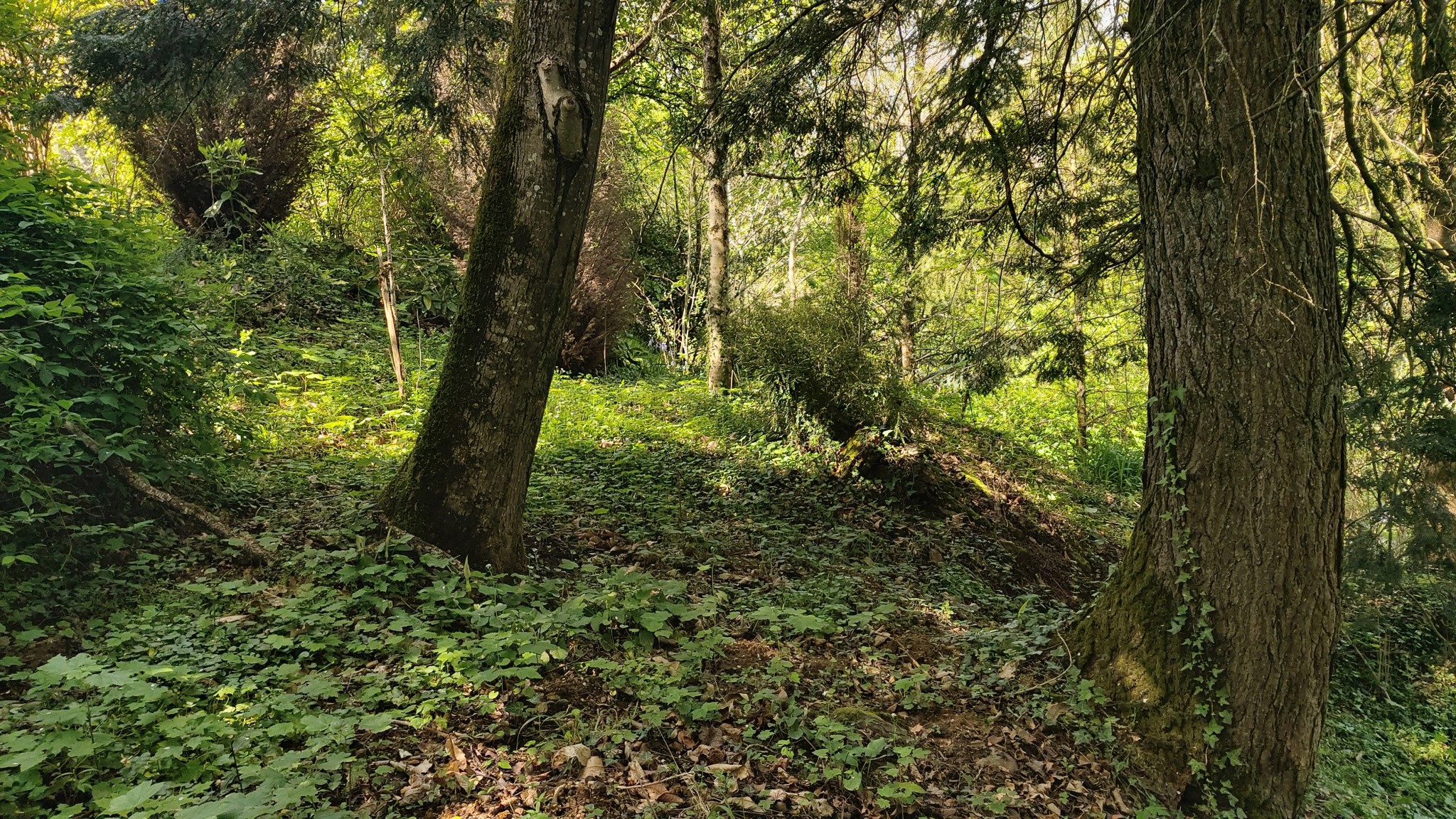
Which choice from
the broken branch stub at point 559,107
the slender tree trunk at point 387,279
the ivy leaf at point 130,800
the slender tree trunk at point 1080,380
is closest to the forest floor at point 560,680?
the ivy leaf at point 130,800

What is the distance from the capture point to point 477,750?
2359 mm

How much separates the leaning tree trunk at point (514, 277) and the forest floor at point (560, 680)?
0.32 metres

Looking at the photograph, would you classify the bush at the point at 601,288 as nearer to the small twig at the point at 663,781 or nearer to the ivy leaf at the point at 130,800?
the small twig at the point at 663,781

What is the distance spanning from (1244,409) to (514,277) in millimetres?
3274

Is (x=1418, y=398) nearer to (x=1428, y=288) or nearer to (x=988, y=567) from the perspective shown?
(x=1428, y=288)

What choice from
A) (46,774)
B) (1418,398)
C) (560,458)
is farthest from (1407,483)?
(46,774)

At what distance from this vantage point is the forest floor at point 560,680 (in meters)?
2.12

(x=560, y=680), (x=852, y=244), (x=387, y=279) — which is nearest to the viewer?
(x=560, y=680)

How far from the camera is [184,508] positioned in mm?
3732

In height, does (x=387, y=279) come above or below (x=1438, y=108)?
below

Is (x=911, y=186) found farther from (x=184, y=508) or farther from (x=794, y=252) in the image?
(x=794, y=252)

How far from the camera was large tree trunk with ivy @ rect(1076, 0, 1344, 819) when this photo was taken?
8.73 feet

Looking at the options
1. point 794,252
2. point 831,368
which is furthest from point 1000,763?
point 794,252

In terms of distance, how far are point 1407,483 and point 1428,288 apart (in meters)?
1.81
